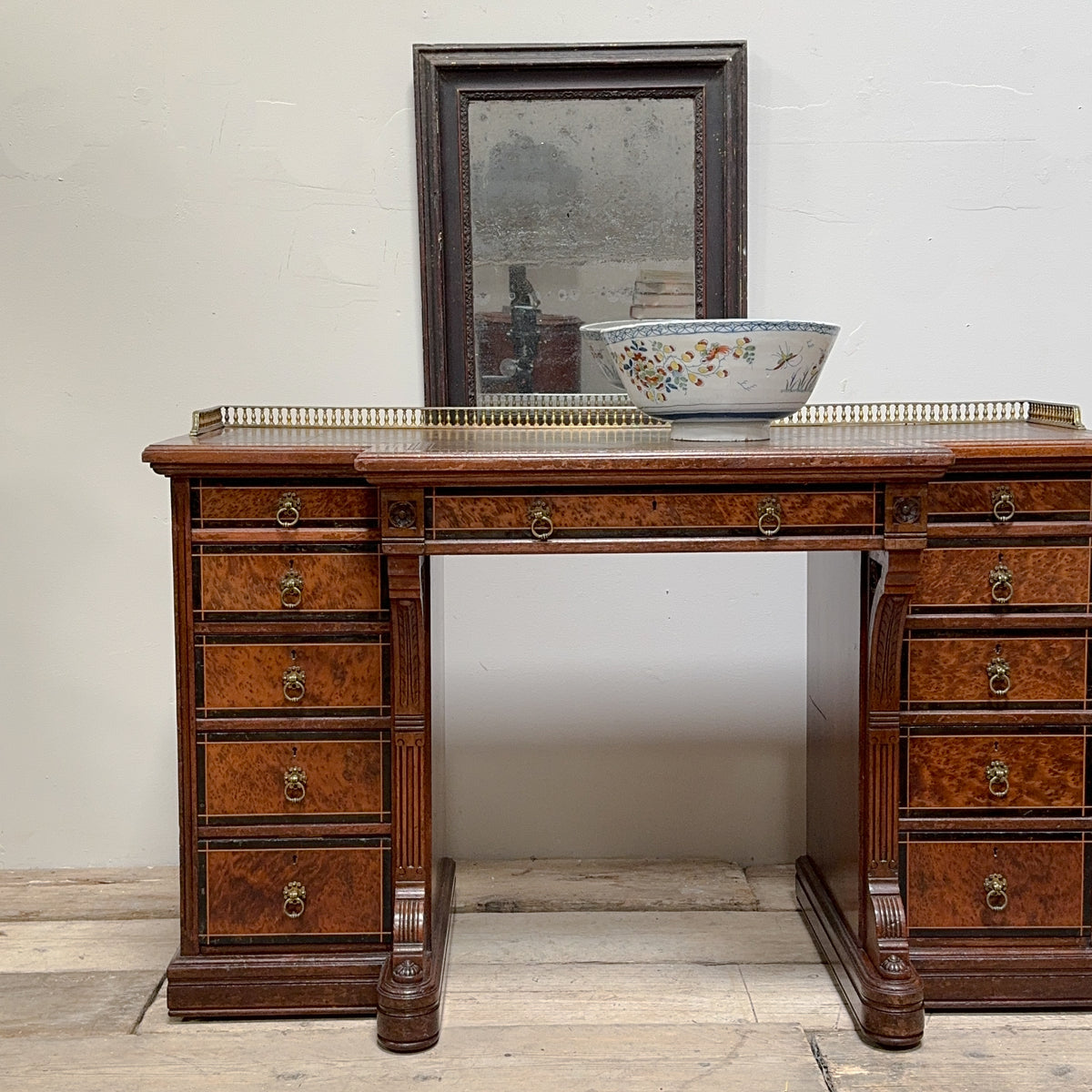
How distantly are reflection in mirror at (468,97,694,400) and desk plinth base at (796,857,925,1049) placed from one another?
109 centimetres

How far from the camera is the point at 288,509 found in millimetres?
1896

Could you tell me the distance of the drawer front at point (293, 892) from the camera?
197 centimetres

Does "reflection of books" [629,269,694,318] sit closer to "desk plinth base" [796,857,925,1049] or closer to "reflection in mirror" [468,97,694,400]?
"reflection in mirror" [468,97,694,400]

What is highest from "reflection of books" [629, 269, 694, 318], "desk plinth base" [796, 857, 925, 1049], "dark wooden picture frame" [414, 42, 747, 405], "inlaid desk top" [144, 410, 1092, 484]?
"dark wooden picture frame" [414, 42, 747, 405]

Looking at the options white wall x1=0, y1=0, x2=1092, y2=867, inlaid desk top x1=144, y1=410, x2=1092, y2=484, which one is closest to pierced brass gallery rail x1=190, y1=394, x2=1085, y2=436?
inlaid desk top x1=144, y1=410, x2=1092, y2=484

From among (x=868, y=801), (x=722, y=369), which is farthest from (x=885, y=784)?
(x=722, y=369)

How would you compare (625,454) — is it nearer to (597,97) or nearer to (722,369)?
(722,369)

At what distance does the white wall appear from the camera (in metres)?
2.45

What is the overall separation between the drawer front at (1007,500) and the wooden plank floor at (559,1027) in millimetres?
786

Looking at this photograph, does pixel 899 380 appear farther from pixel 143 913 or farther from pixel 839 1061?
pixel 143 913

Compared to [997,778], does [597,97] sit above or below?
above

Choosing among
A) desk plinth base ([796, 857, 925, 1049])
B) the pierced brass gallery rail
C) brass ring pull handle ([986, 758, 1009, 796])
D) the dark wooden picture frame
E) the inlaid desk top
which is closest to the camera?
the inlaid desk top

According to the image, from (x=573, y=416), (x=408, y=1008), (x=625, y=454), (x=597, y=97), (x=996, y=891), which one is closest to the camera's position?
(x=625, y=454)

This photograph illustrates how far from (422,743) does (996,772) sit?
0.90 m
